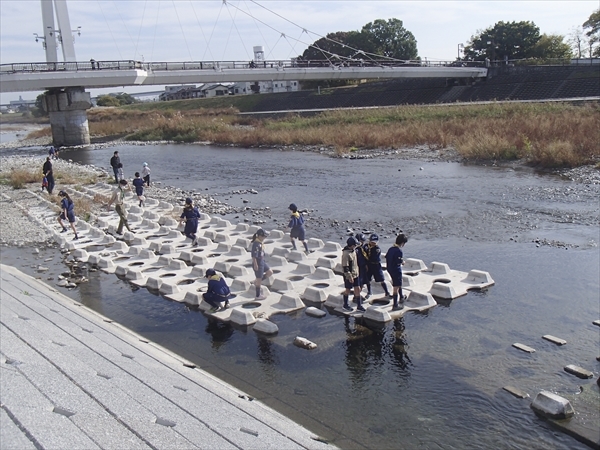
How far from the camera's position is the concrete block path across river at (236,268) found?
10469 mm

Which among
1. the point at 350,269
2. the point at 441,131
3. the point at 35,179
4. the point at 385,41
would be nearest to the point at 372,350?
the point at 350,269

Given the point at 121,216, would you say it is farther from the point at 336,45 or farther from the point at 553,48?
the point at 336,45

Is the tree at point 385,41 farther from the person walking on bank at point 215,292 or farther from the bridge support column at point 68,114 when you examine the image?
the person walking on bank at point 215,292

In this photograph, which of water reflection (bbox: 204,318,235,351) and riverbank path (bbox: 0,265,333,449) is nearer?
riverbank path (bbox: 0,265,333,449)

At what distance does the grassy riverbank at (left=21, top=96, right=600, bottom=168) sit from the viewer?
26.8m

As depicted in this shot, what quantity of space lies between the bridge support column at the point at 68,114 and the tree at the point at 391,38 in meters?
45.1

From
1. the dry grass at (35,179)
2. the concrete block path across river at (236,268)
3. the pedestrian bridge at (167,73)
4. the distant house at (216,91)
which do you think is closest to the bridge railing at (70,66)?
the pedestrian bridge at (167,73)

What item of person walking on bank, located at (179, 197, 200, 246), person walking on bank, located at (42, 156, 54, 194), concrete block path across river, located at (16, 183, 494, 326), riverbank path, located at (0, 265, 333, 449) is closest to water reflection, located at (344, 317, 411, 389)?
concrete block path across river, located at (16, 183, 494, 326)

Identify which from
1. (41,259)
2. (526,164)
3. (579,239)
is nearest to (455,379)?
(579,239)

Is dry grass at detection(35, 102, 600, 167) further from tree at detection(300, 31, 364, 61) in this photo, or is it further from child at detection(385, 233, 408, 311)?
tree at detection(300, 31, 364, 61)

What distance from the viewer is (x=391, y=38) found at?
83.2 metres

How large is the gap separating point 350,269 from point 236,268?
3.64 metres

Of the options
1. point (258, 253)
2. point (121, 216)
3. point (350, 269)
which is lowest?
point (350, 269)

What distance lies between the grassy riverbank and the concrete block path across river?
53.7ft
